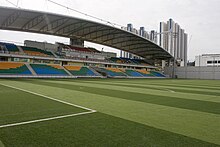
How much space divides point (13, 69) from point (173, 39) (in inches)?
3105

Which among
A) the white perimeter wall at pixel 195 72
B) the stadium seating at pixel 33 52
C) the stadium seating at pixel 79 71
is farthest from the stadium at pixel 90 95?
the white perimeter wall at pixel 195 72

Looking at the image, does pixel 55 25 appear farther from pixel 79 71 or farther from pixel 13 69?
pixel 13 69

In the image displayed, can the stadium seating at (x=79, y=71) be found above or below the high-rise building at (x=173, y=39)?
below

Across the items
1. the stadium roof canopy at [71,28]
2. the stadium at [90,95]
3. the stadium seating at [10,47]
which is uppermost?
the stadium roof canopy at [71,28]

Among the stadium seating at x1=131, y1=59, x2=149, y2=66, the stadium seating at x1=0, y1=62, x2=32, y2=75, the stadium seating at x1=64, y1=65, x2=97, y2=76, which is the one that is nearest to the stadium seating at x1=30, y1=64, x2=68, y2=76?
the stadium seating at x1=0, y1=62, x2=32, y2=75

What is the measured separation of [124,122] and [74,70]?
161ft

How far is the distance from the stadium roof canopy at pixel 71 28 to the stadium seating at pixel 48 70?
1012 centimetres

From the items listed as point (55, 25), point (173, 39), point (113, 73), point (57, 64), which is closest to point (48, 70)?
point (57, 64)

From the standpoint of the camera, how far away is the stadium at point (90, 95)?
17.4 feet

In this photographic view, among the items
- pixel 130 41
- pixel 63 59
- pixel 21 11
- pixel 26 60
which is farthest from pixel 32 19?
pixel 130 41

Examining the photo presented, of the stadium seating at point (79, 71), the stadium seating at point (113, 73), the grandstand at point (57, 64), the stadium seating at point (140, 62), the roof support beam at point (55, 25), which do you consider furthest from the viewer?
the stadium seating at point (140, 62)

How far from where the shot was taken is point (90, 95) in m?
14.3

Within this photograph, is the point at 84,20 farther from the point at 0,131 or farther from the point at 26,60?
the point at 0,131

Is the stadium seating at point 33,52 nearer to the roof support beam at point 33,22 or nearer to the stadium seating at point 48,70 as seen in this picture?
the stadium seating at point 48,70
